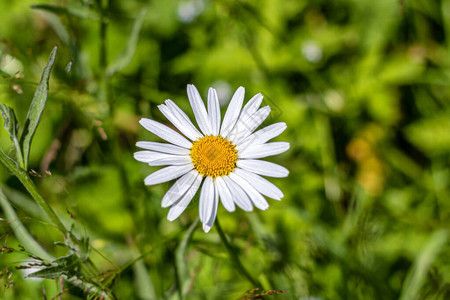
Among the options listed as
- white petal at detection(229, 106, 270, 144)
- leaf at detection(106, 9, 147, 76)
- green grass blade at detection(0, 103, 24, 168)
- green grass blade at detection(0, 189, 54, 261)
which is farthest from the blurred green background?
green grass blade at detection(0, 103, 24, 168)

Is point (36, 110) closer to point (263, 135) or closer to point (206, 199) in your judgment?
point (206, 199)

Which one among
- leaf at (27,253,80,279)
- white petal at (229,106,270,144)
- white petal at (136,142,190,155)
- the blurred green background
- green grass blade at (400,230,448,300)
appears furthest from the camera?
the blurred green background

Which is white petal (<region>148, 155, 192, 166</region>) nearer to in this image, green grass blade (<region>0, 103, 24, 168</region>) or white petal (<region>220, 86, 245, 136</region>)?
white petal (<region>220, 86, 245, 136</region>)

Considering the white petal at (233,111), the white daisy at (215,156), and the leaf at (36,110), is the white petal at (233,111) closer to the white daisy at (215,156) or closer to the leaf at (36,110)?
the white daisy at (215,156)

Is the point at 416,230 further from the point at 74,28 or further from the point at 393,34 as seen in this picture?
the point at 74,28

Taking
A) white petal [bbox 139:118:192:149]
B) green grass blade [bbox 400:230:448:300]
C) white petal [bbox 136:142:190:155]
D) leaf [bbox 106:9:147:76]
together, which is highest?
leaf [bbox 106:9:147:76]

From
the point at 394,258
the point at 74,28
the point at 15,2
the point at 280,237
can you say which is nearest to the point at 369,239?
the point at 394,258

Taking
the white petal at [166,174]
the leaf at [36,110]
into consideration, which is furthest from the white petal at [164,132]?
the leaf at [36,110]

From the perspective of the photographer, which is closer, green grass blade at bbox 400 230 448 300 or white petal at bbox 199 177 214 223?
white petal at bbox 199 177 214 223
